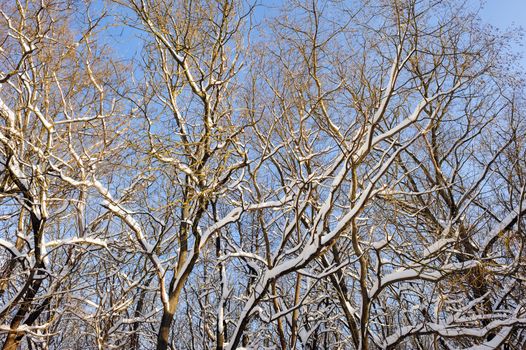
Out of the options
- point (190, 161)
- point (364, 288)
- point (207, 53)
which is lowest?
point (364, 288)

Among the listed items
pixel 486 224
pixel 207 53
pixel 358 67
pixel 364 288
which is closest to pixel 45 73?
pixel 207 53

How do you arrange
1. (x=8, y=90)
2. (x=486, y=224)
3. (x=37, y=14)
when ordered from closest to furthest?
(x=37, y=14) → (x=8, y=90) → (x=486, y=224)

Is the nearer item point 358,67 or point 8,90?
point 358,67

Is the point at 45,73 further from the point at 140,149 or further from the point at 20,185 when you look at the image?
the point at 140,149

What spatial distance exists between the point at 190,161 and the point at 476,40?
17.7 ft

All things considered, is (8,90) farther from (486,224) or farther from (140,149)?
(486,224)

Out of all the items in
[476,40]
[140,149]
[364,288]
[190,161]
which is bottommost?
[364,288]

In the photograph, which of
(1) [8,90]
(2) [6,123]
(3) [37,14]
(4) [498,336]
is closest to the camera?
(4) [498,336]

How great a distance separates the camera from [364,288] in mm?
6078

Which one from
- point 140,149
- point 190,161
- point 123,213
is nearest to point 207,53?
point 190,161

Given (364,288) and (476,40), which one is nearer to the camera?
(364,288)

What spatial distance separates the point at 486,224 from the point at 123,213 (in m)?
7.29

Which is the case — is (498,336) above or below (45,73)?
below

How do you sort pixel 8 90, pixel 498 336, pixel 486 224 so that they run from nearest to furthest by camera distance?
pixel 498 336, pixel 8 90, pixel 486 224
